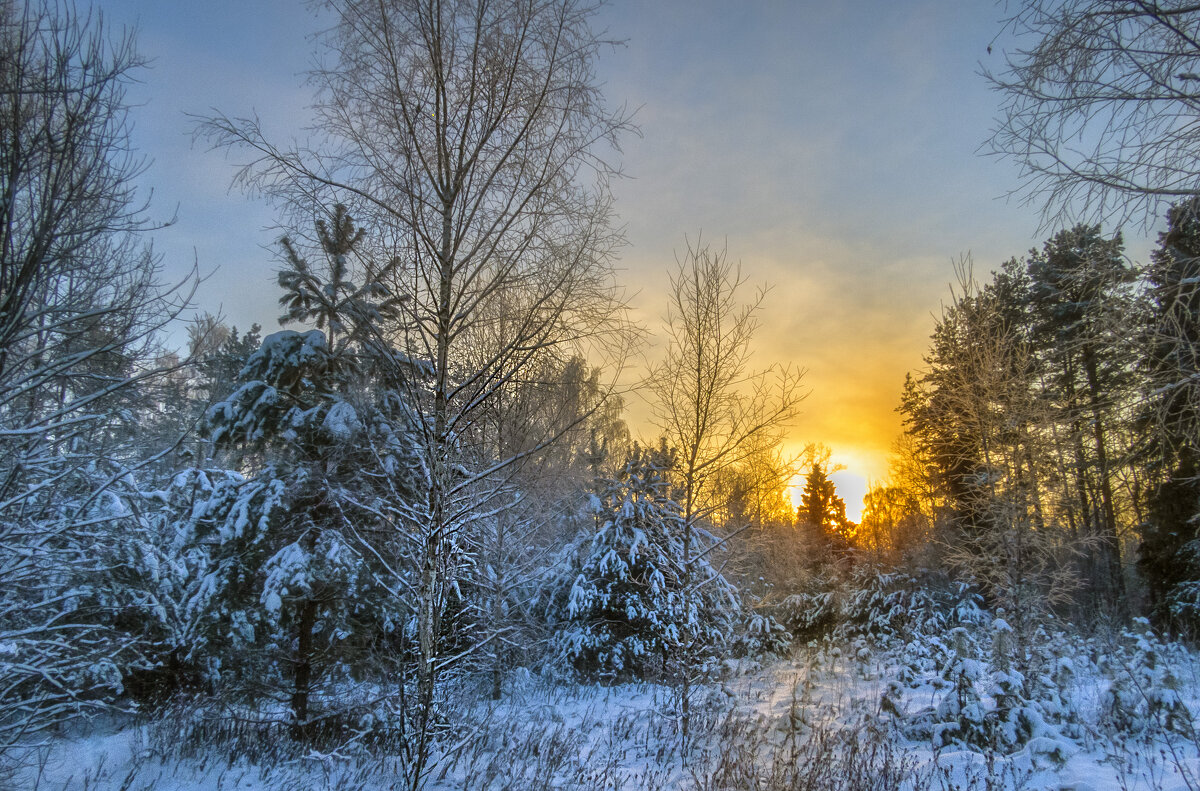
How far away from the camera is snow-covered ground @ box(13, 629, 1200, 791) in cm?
505

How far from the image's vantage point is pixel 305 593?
601 cm

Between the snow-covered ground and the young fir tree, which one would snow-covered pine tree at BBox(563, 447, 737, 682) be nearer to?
the snow-covered ground

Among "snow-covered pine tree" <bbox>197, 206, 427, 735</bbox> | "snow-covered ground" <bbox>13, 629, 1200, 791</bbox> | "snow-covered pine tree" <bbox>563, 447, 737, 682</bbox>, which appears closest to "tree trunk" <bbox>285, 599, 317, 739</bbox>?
"snow-covered pine tree" <bbox>197, 206, 427, 735</bbox>

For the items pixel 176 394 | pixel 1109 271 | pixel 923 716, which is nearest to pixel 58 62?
pixel 176 394

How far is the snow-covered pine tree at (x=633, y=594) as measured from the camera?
1112 cm

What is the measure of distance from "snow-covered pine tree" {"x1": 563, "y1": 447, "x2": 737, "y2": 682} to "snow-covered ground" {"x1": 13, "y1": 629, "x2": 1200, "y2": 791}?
2.53 metres

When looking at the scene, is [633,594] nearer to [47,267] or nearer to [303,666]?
[303,666]

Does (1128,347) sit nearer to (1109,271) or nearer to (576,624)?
(1109,271)

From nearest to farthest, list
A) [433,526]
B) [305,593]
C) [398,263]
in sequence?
1. [433,526]
2. [398,263]
3. [305,593]

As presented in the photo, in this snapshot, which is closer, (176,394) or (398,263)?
(398,263)

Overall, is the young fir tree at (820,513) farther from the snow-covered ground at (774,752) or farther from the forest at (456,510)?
the snow-covered ground at (774,752)

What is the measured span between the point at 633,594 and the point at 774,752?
5527 mm

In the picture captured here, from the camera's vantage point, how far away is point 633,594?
1134 centimetres

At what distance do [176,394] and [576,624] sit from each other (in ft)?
28.6
